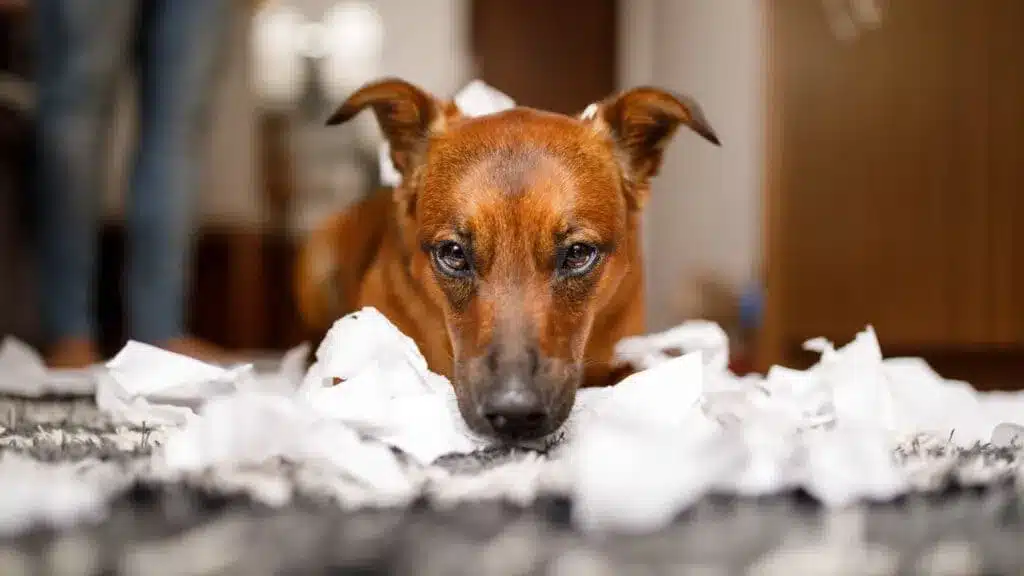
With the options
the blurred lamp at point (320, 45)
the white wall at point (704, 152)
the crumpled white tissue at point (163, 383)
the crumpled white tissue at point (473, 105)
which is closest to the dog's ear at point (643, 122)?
the crumpled white tissue at point (473, 105)

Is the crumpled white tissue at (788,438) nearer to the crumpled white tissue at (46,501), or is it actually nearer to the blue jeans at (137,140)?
the crumpled white tissue at (46,501)

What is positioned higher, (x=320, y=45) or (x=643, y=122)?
(x=320, y=45)

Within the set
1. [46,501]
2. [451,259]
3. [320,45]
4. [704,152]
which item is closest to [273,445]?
[46,501]

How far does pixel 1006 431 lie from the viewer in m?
0.93

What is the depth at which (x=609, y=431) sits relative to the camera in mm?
610

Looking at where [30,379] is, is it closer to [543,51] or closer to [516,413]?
[516,413]

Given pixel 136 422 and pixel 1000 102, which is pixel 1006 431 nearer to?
pixel 136 422

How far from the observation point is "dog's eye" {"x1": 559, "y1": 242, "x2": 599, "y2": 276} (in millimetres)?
1103

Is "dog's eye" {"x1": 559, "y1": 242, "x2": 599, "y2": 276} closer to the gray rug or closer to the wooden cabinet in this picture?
the gray rug

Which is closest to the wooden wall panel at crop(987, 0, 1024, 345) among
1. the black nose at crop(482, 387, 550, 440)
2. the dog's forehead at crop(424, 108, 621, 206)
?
the dog's forehead at crop(424, 108, 621, 206)

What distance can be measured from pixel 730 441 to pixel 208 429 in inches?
16.1

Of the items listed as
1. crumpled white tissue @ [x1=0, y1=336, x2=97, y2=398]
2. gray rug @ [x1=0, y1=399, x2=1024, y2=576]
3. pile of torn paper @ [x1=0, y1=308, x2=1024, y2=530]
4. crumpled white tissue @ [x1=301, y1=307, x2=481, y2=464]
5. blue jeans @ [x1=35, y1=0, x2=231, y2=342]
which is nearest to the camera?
gray rug @ [x1=0, y1=399, x2=1024, y2=576]

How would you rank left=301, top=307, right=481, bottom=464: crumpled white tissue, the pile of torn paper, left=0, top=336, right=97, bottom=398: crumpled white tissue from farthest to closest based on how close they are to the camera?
1. left=0, top=336, right=97, bottom=398: crumpled white tissue
2. left=301, top=307, right=481, bottom=464: crumpled white tissue
3. the pile of torn paper

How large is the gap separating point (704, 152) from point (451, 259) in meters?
3.63
